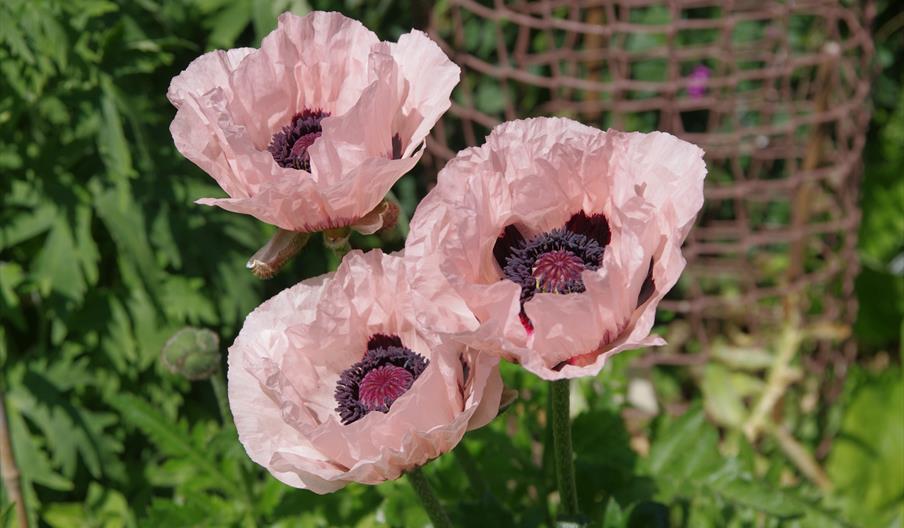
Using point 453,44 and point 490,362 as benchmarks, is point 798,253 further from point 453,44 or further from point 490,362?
point 490,362

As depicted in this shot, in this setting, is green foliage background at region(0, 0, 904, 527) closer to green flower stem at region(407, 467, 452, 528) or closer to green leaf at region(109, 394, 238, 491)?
green leaf at region(109, 394, 238, 491)

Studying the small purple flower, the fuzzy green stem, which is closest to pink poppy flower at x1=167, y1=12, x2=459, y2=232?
the fuzzy green stem

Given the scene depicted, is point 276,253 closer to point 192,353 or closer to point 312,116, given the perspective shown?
point 312,116

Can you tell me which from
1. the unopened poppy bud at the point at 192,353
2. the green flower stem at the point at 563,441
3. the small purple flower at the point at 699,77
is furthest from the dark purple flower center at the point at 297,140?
the small purple flower at the point at 699,77

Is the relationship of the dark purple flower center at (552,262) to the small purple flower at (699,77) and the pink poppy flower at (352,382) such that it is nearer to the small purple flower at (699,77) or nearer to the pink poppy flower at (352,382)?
the pink poppy flower at (352,382)

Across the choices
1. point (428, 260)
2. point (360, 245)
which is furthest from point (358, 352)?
point (360, 245)

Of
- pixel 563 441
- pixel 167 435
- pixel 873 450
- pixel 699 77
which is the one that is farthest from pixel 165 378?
pixel 699 77
